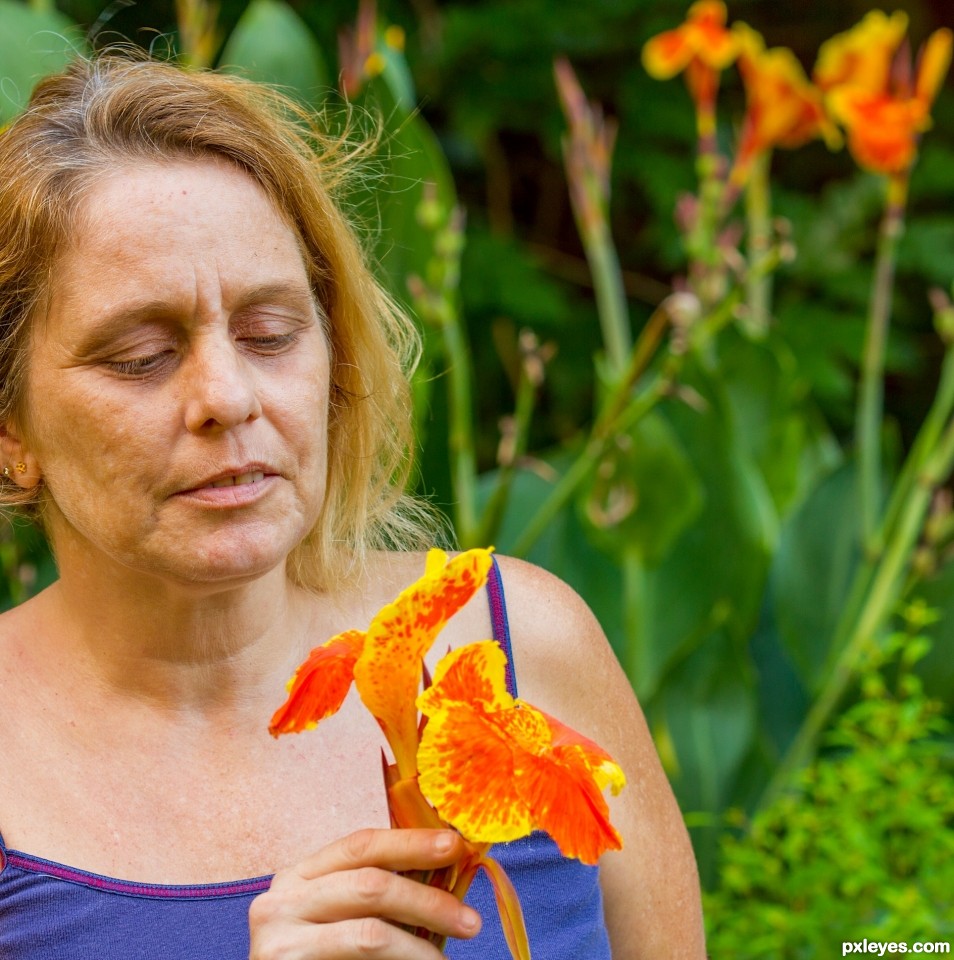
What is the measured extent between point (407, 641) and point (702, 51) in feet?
7.19

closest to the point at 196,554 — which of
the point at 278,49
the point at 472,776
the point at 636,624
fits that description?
the point at 472,776

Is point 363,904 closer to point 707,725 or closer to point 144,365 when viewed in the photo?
point 144,365

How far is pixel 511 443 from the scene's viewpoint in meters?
2.06

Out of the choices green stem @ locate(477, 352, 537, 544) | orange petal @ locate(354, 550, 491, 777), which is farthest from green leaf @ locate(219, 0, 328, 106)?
orange petal @ locate(354, 550, 491, 777)

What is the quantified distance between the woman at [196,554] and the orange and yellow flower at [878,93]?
1.47 metres

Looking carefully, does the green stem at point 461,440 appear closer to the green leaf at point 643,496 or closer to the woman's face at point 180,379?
the green leaf at point 643,496

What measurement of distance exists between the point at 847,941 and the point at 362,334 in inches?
44.3

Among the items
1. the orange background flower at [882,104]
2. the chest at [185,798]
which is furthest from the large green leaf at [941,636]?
the chest at [185,798]

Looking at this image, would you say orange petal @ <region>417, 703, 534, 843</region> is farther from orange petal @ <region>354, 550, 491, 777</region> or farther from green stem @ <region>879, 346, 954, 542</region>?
green stem @ <region>879, 346, 954, 542</region>

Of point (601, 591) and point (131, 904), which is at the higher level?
point (601, 591)

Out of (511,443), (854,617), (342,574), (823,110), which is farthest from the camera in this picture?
(823,110)

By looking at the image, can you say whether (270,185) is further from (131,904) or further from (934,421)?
(934,421)

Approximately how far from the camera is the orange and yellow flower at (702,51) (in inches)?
105

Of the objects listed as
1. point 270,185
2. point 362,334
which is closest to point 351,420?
point 362,334
